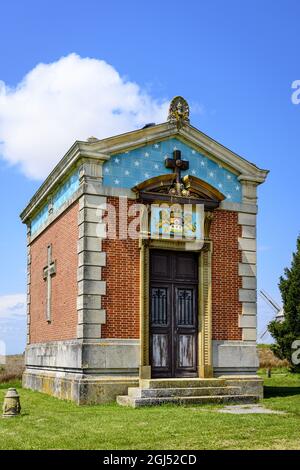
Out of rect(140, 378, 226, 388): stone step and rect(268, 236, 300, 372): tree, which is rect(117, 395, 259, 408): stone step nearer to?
rect(140, 378, 226, 388): stone step

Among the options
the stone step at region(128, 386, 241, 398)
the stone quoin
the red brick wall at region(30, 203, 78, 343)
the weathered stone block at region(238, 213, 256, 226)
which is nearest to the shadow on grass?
the stone quoin

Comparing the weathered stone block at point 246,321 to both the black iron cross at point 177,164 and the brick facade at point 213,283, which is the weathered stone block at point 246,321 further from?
the black iron cross at point 177,164

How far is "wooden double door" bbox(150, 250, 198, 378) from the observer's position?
15.7 metres

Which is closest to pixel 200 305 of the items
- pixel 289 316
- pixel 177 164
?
pixel 177 164

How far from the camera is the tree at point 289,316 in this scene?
29828 mm

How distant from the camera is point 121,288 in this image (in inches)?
604

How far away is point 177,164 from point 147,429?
7609mm

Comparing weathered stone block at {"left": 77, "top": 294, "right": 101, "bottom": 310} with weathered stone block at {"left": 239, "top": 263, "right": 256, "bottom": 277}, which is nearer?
weathered stone block at {"left": 77, "top": 294, "right": 101, "bottom": 310}

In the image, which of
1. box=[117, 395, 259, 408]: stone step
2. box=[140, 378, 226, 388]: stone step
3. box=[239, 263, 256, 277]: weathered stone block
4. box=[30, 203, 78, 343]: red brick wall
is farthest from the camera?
box=[239, 263, 256, 277]: weathered stone block

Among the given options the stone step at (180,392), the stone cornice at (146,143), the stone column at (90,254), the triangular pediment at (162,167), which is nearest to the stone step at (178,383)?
the stone step at (180,392)

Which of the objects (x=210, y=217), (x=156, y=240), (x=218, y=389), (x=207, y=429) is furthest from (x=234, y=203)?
(x=207, y=429)

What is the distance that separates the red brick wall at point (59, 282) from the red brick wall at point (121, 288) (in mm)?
967

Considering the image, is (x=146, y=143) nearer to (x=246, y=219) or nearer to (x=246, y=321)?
(x=246, y=219)

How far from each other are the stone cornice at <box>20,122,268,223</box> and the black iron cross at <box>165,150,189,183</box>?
533mm
